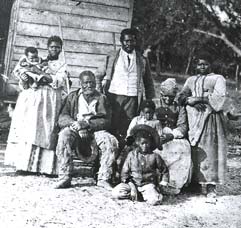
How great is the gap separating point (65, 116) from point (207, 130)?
178 cm

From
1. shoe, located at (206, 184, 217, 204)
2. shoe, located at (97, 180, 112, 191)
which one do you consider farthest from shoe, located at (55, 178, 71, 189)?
shoe, located at (206, 184, 217, 204)

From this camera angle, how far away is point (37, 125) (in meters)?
5.62

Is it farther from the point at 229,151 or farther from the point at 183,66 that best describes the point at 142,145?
the point at 183,66

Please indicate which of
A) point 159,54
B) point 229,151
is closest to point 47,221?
point 229,151

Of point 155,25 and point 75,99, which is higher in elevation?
point 155,25

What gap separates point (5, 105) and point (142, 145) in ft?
15.0

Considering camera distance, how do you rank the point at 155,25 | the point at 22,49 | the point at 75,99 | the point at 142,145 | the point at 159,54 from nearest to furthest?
1. the point at 142,145
2. the point at 75,99
3. the point at 22,49
4. the point at 155,25
5. the point at 159,54

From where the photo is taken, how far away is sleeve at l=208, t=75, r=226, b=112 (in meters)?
5.26

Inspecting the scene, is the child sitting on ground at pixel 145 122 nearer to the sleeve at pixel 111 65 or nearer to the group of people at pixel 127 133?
the group of people at pixel 127 133

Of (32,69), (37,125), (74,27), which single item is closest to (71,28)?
(74,27)

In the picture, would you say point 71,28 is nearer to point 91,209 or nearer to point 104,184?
point 104,184

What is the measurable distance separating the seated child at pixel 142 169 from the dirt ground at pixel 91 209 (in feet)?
0.48

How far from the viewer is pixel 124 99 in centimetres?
600

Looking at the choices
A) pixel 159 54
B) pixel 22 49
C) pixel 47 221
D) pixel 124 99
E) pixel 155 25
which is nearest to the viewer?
pixel 47 221
